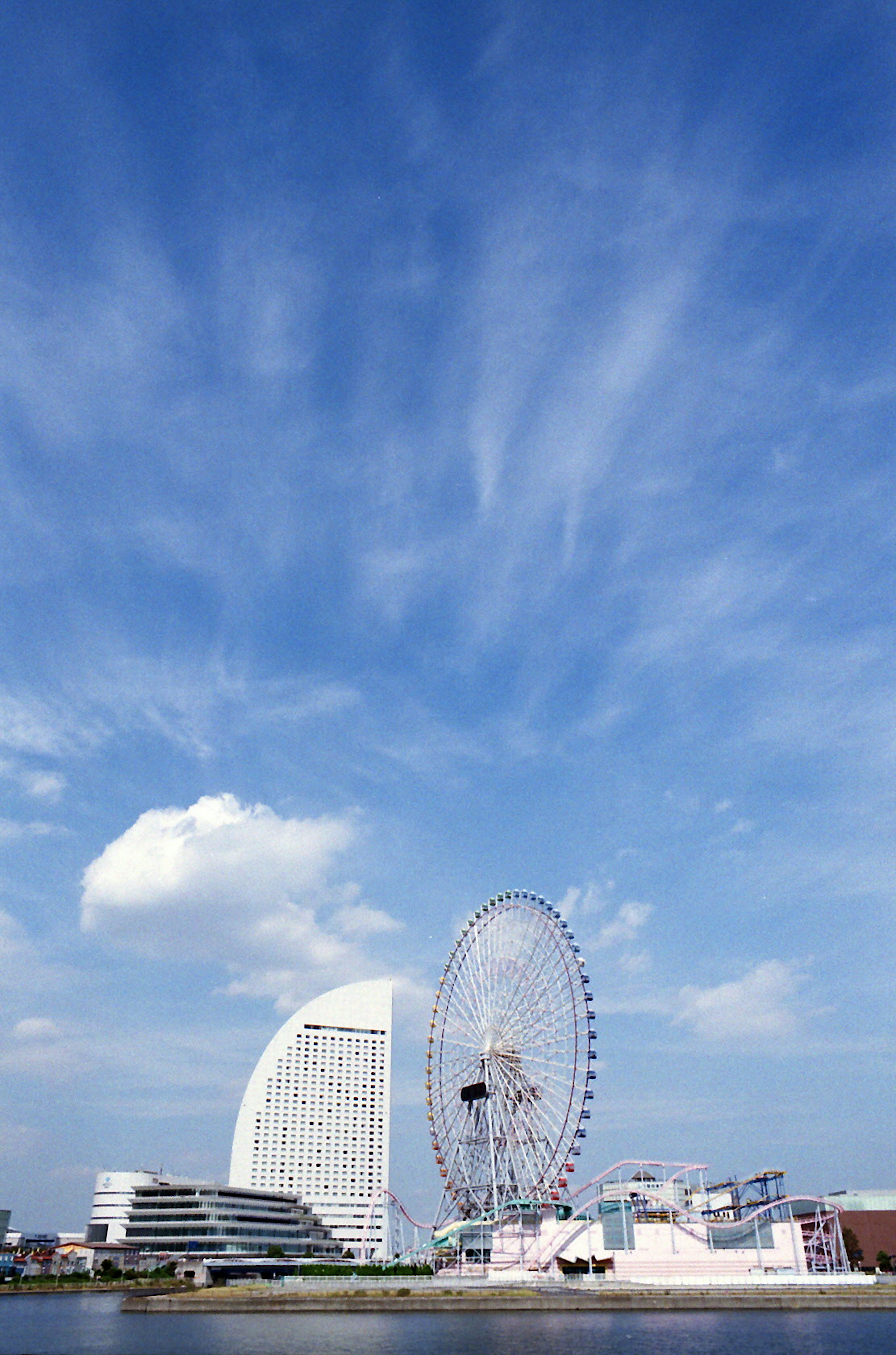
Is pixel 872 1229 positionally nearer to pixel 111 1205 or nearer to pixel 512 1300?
pixel 512 1300

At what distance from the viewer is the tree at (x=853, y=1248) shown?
12412cm

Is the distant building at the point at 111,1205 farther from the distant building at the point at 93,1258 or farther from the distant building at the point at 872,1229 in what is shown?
the distant building at the point at 872,1229

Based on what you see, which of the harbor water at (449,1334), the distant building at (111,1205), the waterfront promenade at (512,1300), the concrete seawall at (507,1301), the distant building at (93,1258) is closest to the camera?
the harbor water at (449,1334)

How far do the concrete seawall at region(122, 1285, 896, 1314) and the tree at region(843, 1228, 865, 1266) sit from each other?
5020 cm

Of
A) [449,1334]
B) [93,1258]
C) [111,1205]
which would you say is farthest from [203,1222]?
[449,1334]

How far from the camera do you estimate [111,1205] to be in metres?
184

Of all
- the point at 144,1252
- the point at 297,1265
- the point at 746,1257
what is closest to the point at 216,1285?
the point at 297,1265

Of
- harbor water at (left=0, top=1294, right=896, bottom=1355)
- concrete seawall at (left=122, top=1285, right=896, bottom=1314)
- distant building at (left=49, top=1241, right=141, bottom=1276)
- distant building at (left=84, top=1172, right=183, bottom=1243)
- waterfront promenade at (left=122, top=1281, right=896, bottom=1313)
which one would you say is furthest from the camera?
distant building at (left=84, top=1172, right=183, bottom=1243)

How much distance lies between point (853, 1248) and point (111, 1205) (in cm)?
13124

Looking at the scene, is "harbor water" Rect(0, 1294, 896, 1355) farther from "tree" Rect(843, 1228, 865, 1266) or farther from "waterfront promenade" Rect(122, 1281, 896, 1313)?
"tree" Rect(843, 1228, 865, 1266)

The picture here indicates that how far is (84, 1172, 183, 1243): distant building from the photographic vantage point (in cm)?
18112

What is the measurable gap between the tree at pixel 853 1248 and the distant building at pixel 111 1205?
118 meters

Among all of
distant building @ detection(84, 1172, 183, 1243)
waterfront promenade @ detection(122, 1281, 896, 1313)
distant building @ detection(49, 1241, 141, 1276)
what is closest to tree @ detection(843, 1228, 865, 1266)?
waterfront promenade @ detection(122, 1281, 896, 1313)

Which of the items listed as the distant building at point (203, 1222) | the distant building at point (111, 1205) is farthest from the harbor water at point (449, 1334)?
the distant building at point (111, 1205)
